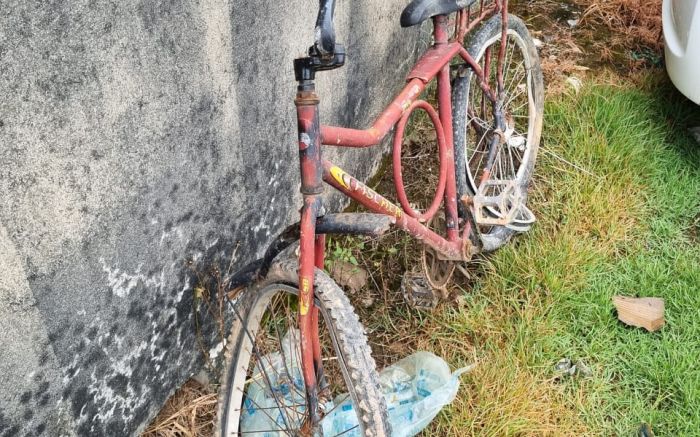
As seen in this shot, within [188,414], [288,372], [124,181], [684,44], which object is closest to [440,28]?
[124,181]

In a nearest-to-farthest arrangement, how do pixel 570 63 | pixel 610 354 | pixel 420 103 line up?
pixel 420 103 → pixel 610 354 → pixel 570 63

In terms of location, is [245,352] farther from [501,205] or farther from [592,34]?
[592,34]

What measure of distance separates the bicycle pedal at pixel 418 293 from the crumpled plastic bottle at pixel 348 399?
291mm

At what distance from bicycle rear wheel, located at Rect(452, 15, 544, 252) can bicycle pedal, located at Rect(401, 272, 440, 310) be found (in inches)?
12.7

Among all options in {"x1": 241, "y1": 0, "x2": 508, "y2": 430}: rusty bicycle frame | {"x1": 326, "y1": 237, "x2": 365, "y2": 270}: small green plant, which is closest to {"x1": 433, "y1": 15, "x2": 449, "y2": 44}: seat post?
{"x1": 241, "y1": 0, "x2": 508, "y2": 430}: rusty bicycle frame

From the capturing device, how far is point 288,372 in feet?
7.17

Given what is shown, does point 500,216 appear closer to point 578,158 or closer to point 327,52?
point 578,158

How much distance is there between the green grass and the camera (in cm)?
235

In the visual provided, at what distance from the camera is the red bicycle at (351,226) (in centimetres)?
159

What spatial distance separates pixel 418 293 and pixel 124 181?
1428 millimetres

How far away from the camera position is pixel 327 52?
1.40m

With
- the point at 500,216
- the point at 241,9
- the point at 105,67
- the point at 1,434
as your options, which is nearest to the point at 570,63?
the point at 500,216

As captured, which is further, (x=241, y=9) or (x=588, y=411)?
(x=588, y=411)

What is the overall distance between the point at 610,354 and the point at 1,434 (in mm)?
2175
